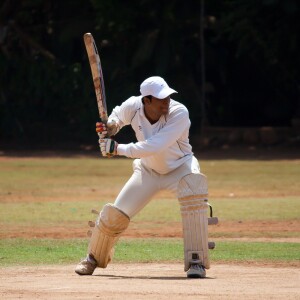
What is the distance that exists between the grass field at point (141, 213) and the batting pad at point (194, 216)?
1.51 meters

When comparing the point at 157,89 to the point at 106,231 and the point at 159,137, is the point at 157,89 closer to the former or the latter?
the point at 159,137

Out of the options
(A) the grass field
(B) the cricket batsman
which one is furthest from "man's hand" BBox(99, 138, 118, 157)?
(A) the grass field

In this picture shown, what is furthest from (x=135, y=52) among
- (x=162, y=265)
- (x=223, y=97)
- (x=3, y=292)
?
(x=3, y=292)

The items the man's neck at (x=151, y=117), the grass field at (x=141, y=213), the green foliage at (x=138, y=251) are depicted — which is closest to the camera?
the man's neck at (x=151, y=117)

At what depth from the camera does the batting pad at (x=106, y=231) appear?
8.60 m

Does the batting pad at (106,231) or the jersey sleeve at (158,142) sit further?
the batting pad at (106,231)

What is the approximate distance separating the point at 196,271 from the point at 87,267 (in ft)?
3.04

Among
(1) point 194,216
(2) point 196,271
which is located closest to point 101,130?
(1) point 194,216

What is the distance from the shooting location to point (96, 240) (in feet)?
28.7

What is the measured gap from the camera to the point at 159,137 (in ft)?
27.8

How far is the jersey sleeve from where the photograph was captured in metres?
8.47

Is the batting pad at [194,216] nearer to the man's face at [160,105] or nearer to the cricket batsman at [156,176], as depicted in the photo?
the cricket batsman at [156,176]

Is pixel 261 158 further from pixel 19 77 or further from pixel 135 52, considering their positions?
pixel 19 77

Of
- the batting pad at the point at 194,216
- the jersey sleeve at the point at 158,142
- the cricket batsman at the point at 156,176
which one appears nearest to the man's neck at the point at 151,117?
the cricket batsman at the point at 156,176
